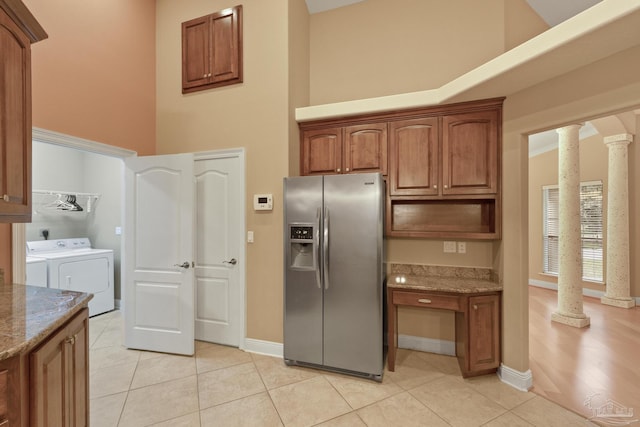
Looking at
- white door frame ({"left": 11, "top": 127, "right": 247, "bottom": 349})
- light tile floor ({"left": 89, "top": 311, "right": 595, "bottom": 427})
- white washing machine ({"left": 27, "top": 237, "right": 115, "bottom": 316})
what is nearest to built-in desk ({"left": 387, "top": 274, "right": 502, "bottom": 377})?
light tile floor ({"left": 89, "top": 311, "right": 595, "bottom": 427})

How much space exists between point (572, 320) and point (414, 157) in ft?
10.5

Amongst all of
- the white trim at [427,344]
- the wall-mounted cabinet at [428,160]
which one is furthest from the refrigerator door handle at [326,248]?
the white trim at [427,344]

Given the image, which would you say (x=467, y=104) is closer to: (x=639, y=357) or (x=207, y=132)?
(x=207, y=132)

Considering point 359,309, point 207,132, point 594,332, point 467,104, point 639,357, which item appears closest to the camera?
point 359,309

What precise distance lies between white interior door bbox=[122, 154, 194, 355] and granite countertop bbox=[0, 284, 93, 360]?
113 cm

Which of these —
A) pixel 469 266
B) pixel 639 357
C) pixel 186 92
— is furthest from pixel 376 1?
pixel 639 357

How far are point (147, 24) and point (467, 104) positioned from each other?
3.67 metres

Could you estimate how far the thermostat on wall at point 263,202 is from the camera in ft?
9.42

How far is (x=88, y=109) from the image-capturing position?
2662mm

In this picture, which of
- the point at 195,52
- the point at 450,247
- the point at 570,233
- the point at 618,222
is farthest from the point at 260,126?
the point at 618,222

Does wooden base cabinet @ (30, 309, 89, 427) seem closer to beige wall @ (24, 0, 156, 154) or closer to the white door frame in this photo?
the white door frame

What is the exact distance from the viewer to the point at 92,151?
276 cm

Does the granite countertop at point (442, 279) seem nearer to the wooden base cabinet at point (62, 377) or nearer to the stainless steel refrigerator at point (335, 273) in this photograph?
the stainless steel refrigerator at point (335, 273)

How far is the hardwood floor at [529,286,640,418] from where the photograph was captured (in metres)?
2.24
